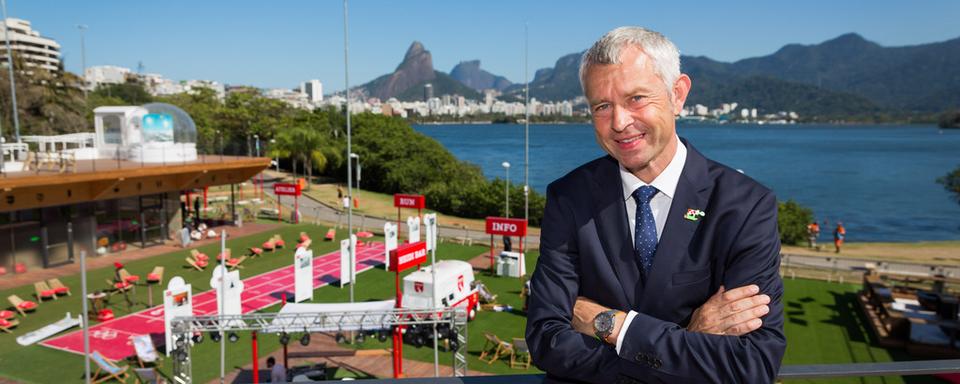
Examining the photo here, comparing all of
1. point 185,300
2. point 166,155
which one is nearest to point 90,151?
point 166,155

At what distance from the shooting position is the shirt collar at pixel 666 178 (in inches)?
91.0

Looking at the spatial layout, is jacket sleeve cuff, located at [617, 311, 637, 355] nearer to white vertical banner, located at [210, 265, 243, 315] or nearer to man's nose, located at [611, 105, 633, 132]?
man's nose, located at [611, 105, 633, 132]

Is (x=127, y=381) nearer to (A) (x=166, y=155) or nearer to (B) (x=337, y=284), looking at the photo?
(B) (x=337, y=284)

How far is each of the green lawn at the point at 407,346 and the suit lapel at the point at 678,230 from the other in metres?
15.0

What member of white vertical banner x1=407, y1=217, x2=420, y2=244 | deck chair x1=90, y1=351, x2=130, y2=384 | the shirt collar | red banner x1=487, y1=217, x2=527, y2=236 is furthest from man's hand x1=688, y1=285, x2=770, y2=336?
white vertical banner x1=407, y1=217, x2=420, y2=244

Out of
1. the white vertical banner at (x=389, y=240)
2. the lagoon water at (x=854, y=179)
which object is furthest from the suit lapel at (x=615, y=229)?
the lagoon water at (x=854, y=179)

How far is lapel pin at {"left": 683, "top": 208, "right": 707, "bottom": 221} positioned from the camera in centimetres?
220

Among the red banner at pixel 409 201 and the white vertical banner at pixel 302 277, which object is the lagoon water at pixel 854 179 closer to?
the red banner at pixel 409 201

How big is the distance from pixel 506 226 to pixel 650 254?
25031 mm

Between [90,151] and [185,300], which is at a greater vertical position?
[90,151]

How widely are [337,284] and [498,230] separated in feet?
24.9

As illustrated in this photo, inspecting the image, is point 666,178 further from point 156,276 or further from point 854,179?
point 854,179

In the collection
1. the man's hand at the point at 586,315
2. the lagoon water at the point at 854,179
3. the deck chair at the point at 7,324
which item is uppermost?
the man's hand at the point at 586,315

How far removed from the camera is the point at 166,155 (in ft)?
110
